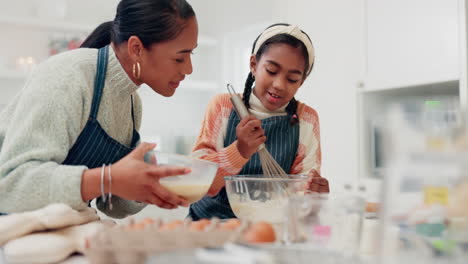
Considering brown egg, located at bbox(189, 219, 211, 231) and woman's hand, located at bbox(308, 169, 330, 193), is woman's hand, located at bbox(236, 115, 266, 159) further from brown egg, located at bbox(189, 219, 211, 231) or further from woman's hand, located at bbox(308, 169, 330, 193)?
brown egg, located at bbox(189, 219, 211, 231)

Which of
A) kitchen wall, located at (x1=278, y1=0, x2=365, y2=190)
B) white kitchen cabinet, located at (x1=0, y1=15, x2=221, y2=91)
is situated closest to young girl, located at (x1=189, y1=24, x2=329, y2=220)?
kitchen wall, located at (x1=278, y1=0, x2=365, y2=190)

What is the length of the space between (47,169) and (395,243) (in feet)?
2.21

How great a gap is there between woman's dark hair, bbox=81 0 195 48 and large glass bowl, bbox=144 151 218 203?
1.27 feet

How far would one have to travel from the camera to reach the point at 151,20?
1.26m

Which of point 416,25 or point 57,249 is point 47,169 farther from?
point 416,25

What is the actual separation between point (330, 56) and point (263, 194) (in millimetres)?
2146

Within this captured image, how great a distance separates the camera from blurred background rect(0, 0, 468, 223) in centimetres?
236

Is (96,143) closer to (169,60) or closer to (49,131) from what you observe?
(49,131)

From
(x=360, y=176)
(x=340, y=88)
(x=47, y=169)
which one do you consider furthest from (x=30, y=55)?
(x=47, y=169)

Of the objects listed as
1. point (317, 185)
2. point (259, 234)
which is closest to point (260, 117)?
point (317, 185)

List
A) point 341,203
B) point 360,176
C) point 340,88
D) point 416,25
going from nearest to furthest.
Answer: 1. point 341,203
2. point 416,25
3. point 360,176
4. point 340,88

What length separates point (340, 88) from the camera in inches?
120

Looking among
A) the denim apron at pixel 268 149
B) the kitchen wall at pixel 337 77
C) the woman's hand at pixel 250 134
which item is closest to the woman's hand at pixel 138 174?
the woman's hand at pixel 250 134

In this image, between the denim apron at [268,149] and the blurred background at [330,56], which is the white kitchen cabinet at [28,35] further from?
the denim apron at [268,149]
